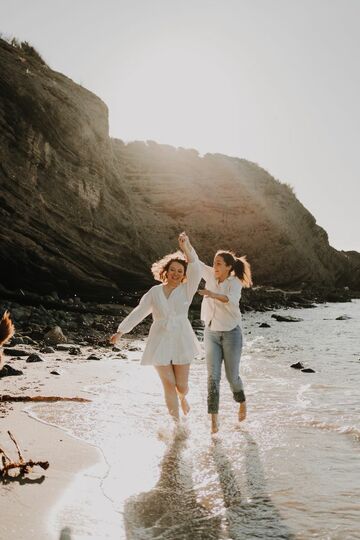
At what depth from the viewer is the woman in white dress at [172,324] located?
562 cm

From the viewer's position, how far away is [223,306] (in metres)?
5.77

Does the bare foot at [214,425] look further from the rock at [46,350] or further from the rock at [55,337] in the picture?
the rock at [55,337]

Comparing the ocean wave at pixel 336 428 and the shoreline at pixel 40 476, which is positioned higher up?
the ocean wave at pixel 336 428

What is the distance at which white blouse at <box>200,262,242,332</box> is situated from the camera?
18.9ft

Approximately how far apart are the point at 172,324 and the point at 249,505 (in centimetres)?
251

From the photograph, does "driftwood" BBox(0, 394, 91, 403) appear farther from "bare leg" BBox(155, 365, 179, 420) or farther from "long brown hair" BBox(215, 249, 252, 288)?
"long brown hair" BBox(215, 249, 252, 288)

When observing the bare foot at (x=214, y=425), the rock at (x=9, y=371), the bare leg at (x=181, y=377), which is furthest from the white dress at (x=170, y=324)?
the rock at (x=9, y=371)

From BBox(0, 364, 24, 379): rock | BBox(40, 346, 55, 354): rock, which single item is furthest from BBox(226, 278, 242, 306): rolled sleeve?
BBox(40, 346, 55, 354): rock

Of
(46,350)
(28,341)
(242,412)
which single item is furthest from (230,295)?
(28,341)

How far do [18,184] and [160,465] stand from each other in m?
16.6

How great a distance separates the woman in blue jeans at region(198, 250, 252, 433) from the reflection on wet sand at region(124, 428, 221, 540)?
1907mm

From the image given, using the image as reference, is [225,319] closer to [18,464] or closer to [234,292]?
[234,292]

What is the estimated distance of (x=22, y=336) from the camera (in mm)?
11281

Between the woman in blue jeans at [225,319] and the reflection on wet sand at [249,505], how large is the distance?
1.28 metres
